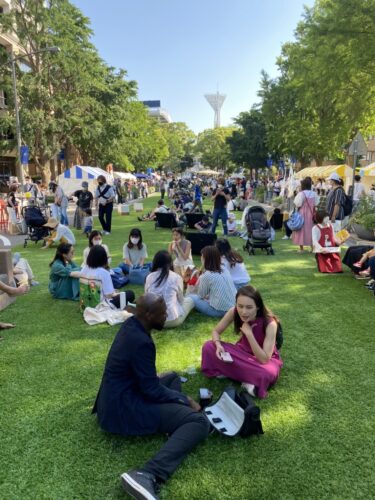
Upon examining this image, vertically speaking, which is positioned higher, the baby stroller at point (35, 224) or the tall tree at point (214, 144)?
the tall tree at point (214, 144)

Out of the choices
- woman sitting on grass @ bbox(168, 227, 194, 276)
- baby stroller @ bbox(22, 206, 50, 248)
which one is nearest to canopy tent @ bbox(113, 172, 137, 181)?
baby stroller @ bbox(22, 206, 50, 248)

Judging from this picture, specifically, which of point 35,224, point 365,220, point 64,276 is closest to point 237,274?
point 64,276

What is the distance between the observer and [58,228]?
1077 centimetres

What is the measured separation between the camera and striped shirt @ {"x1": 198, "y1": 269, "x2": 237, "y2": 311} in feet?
17.7

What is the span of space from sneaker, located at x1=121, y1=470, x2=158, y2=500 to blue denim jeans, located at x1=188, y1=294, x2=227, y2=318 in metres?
3.19

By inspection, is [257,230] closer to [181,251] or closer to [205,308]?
[181,251]

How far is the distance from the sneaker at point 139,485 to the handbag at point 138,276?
5.06 m

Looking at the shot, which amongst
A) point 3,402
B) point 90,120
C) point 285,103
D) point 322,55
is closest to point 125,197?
point 90,120

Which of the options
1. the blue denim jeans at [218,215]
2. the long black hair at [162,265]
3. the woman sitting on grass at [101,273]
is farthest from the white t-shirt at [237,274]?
the blue denim jeans at [218,215]

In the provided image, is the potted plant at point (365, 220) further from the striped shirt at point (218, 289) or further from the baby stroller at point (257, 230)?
the striped shirt at point (218, 289)

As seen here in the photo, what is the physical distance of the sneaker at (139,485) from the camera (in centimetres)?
249

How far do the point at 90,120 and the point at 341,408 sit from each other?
33.2 metres

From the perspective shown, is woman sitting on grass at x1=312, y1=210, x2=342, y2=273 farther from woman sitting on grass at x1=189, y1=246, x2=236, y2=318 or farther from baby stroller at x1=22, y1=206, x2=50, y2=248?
baby stroller at x1=22, y1=206, x2=50, y2=248

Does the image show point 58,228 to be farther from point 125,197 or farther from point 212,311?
point 125,197
